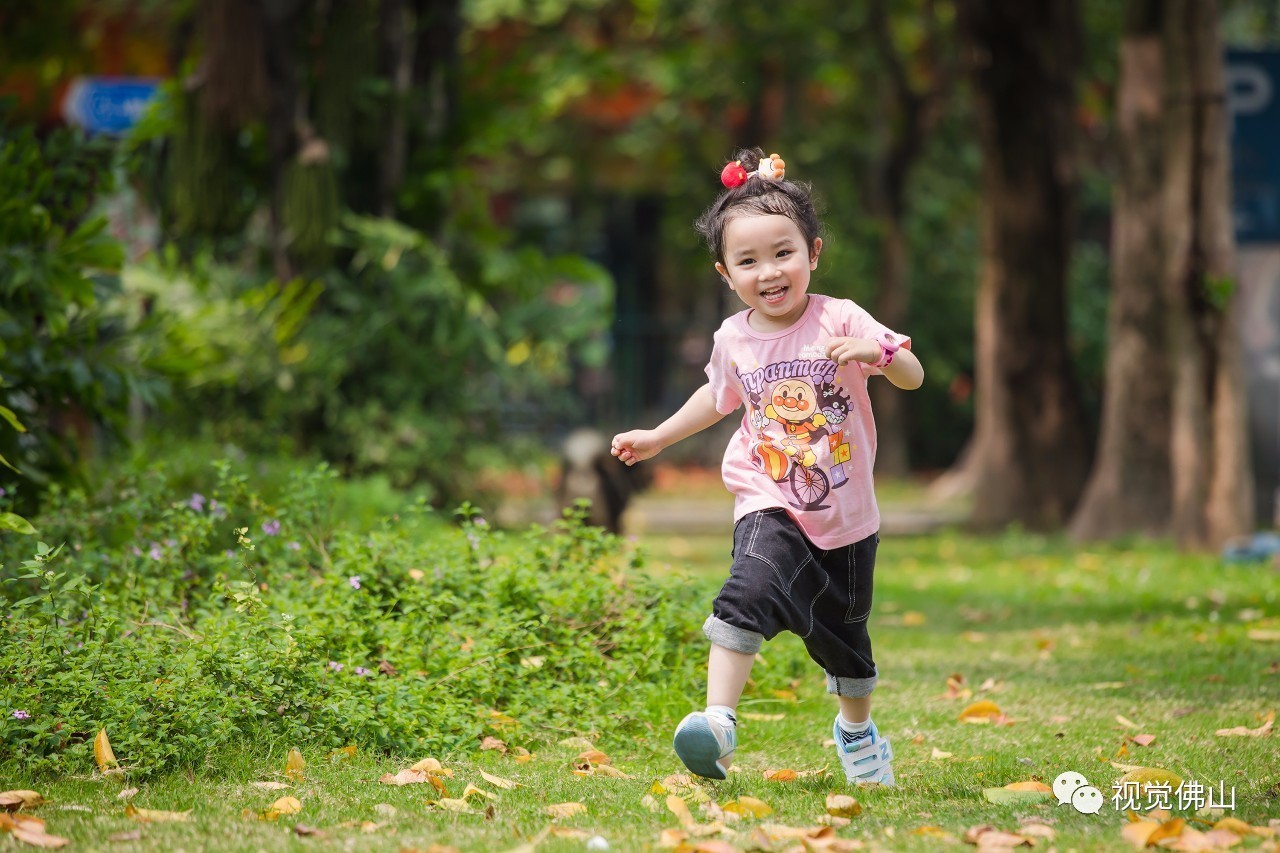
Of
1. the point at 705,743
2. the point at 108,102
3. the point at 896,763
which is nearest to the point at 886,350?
the point at 705,743

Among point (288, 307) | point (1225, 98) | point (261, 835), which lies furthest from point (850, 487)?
point (1225, 98)

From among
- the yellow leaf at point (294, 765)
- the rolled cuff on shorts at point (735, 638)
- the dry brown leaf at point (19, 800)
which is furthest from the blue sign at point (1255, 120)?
the dry brown leaf at point (19, 800)

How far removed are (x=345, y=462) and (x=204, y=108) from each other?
92.9 inches

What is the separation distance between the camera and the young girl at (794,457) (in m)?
4.24

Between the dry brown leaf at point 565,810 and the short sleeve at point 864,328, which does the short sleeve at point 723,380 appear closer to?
the short sleeve at point 864,328

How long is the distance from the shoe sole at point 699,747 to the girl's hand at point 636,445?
83cm

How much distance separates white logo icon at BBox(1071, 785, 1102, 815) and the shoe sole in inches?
34.6

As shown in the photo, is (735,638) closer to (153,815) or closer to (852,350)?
(852,350)

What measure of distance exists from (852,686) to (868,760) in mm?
206

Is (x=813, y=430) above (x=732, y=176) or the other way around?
the other way around

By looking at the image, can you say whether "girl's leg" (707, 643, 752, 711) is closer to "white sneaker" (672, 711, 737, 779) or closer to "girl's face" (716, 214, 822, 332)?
"white sneaker" (672, 711, 737, 779)

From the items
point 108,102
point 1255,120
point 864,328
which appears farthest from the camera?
point 1255,120

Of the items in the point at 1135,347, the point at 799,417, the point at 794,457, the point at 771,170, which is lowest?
the point at 794,457

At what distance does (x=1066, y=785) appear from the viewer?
414 centimetres
